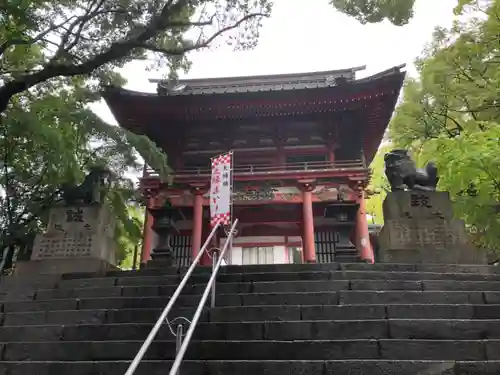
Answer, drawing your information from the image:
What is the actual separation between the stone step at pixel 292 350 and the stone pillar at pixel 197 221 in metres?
9.66

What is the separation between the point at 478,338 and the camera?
12.2 ft

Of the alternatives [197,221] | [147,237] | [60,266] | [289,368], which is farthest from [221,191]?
[289,368]

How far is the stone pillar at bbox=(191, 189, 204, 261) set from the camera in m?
13.8

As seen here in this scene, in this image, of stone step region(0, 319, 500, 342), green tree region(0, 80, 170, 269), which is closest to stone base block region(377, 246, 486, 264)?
stone step region(0, 319, 500, 342)

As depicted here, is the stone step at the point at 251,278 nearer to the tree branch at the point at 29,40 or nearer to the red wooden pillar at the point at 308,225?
the tree branch at the point at 29,40

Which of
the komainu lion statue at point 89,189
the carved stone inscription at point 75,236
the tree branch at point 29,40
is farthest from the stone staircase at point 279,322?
the tree branch at point 29,40

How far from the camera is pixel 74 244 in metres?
7.13

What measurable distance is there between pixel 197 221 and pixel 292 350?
433 inches

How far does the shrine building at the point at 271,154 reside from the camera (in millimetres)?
14492

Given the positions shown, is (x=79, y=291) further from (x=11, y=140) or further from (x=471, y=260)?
(x=471, y=260)

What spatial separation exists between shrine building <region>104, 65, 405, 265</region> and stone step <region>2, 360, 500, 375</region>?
399 inches

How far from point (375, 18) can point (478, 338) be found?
5603 mm

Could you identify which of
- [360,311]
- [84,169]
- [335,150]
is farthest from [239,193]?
[360,311]

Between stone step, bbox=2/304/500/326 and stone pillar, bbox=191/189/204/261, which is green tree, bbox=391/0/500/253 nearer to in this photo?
stone step, bbox=2/304/500/326
